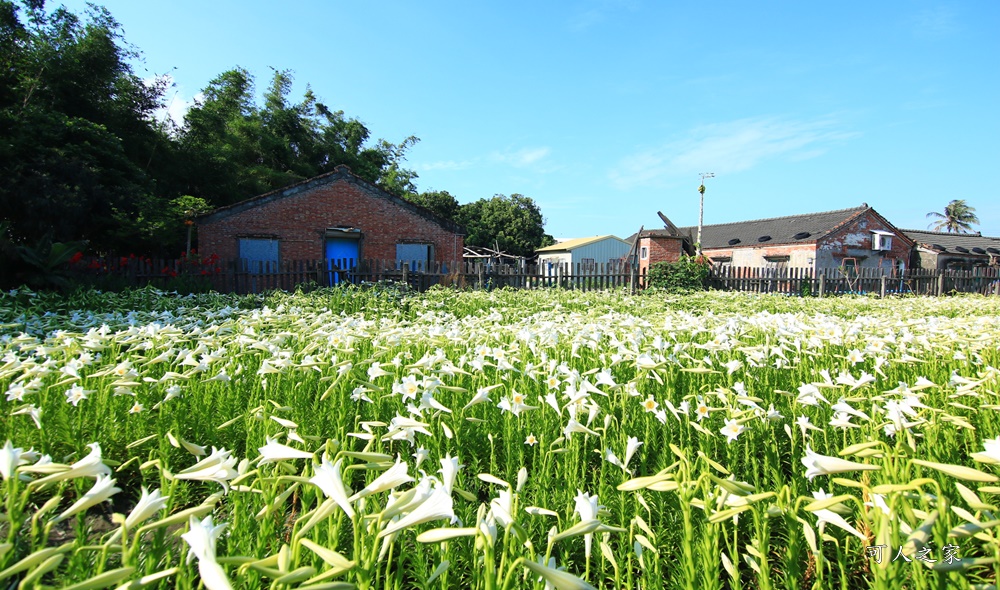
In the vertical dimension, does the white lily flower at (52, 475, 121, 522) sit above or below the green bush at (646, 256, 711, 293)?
below

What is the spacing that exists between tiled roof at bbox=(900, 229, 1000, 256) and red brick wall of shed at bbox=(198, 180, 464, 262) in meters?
35.7

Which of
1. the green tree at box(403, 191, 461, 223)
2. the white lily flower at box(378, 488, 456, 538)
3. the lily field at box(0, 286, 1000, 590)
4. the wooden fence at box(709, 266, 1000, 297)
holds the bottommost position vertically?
the lily field at box(0, 286, 1000, 590)

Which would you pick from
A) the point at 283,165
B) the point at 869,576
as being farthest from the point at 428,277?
the point at 283,165

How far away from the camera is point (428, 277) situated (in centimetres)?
1328

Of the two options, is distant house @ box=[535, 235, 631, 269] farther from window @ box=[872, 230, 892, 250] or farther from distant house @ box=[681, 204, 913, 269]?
window @ box=[872, 230, 892, 250]

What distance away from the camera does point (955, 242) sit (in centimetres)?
3878

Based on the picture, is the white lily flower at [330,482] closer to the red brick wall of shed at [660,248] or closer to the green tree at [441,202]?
the red brick wall of shed at [660,248]

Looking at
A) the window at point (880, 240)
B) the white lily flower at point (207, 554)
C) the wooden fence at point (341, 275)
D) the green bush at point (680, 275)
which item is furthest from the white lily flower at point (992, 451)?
the window at point (880, 240)

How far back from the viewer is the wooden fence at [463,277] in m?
11.1

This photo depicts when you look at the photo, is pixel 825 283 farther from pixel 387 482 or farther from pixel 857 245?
pixel 387 482

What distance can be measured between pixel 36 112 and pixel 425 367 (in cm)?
2200

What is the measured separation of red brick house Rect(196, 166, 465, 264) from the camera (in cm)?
1952

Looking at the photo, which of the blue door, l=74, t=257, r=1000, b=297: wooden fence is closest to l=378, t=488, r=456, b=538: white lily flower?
l=74, t=257, r=1000, b=297: wooden fence

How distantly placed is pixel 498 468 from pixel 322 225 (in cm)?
2063
